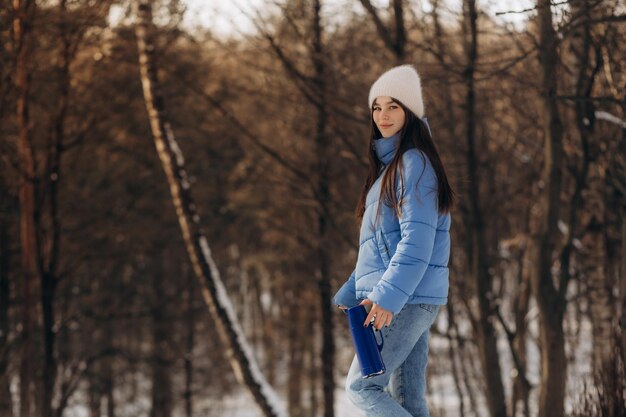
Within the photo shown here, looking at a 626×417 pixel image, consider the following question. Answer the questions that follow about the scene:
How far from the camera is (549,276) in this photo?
7340 mm

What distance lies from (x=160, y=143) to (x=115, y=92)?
615 centimetres

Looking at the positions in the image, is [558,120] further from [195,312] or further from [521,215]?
[195,312]

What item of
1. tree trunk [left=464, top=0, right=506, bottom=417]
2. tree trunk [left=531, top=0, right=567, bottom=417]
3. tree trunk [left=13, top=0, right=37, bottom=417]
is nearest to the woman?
tree trunk [left=531, top=0, right=567, bottom=417]

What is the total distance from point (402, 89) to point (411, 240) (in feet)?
2.62

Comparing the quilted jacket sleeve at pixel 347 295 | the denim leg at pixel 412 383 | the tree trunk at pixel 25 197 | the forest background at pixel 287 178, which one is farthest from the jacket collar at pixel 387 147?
the tree trunk at pixel 25 197

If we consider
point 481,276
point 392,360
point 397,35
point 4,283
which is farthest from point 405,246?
point 4,283

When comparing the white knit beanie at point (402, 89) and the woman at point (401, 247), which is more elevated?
the white knit beanie at point (402, 89)

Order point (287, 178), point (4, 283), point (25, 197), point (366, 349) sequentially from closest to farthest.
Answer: point (366, 349) < point (25, 197) < point (287, 178) < point (4, 283)

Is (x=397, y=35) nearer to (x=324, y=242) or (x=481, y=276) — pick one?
(x=481, y=276)

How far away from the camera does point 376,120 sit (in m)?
4.12

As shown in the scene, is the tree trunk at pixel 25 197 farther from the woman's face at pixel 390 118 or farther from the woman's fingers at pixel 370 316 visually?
the woman's fingers at pixel 370 316

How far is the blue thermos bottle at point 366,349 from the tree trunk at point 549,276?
3.76 metres

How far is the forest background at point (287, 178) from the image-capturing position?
26.4 feet

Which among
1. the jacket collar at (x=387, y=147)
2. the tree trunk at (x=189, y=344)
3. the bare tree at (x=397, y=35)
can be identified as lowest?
the tree trunk at (x=189, y=344)
